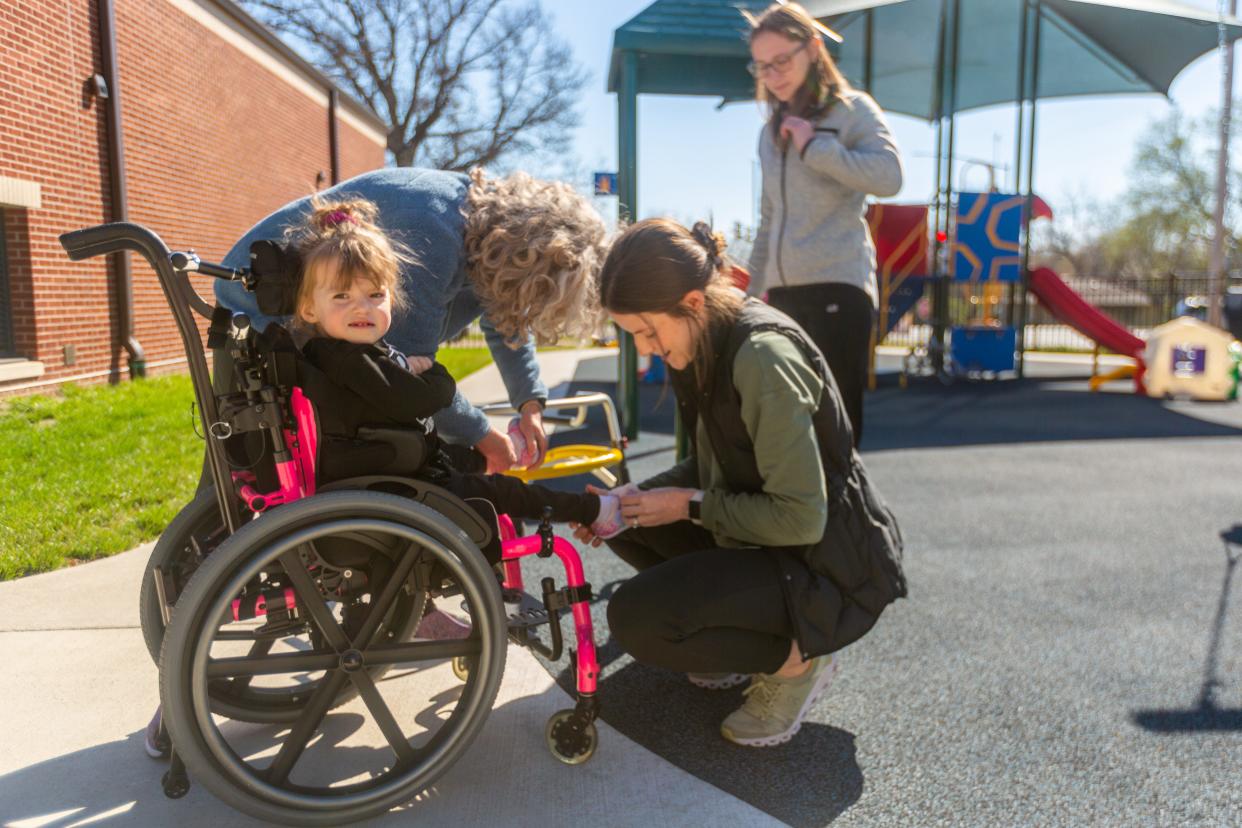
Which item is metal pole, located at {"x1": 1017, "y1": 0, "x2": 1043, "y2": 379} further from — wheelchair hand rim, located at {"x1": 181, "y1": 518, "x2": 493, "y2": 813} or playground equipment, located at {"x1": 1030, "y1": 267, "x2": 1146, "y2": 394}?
wheelchair hand rim, located at {"x1": 181, "y1": 518, "x2": 493, "y2": 813}

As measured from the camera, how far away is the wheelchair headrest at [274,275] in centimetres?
172

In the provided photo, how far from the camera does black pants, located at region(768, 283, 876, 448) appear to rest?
10.6 ft

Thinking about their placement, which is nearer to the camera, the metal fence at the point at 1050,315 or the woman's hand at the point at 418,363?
the woman's hand at the point at 418,363

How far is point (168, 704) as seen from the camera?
1.51m

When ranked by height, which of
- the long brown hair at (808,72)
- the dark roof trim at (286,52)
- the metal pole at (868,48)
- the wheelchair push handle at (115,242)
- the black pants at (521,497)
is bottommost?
the black pants at (521,497)

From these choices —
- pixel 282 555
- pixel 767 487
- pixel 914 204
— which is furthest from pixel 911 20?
pixel 282 555

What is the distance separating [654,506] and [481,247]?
73cm

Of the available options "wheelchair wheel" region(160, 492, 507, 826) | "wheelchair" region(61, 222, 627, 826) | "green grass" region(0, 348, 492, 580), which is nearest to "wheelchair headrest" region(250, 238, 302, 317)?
"wheelchair" region(61, 222, 627, 826)

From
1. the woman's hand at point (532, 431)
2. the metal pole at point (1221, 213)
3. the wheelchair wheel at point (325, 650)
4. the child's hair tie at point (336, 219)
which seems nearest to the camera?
the wheelchair wheel at point (325, 650)

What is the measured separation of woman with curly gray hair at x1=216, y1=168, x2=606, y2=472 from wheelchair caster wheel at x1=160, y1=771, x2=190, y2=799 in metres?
0.96

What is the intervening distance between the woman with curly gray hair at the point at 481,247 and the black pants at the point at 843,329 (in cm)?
127

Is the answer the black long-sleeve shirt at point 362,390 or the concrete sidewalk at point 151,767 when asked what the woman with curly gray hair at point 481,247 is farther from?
the concrete sidewalk at point 151,767

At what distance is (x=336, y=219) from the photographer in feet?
6.04

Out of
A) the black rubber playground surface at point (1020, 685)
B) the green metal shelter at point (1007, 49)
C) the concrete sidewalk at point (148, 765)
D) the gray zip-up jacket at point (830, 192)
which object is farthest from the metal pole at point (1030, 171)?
the concrete sidewalk at point (148, 765)
